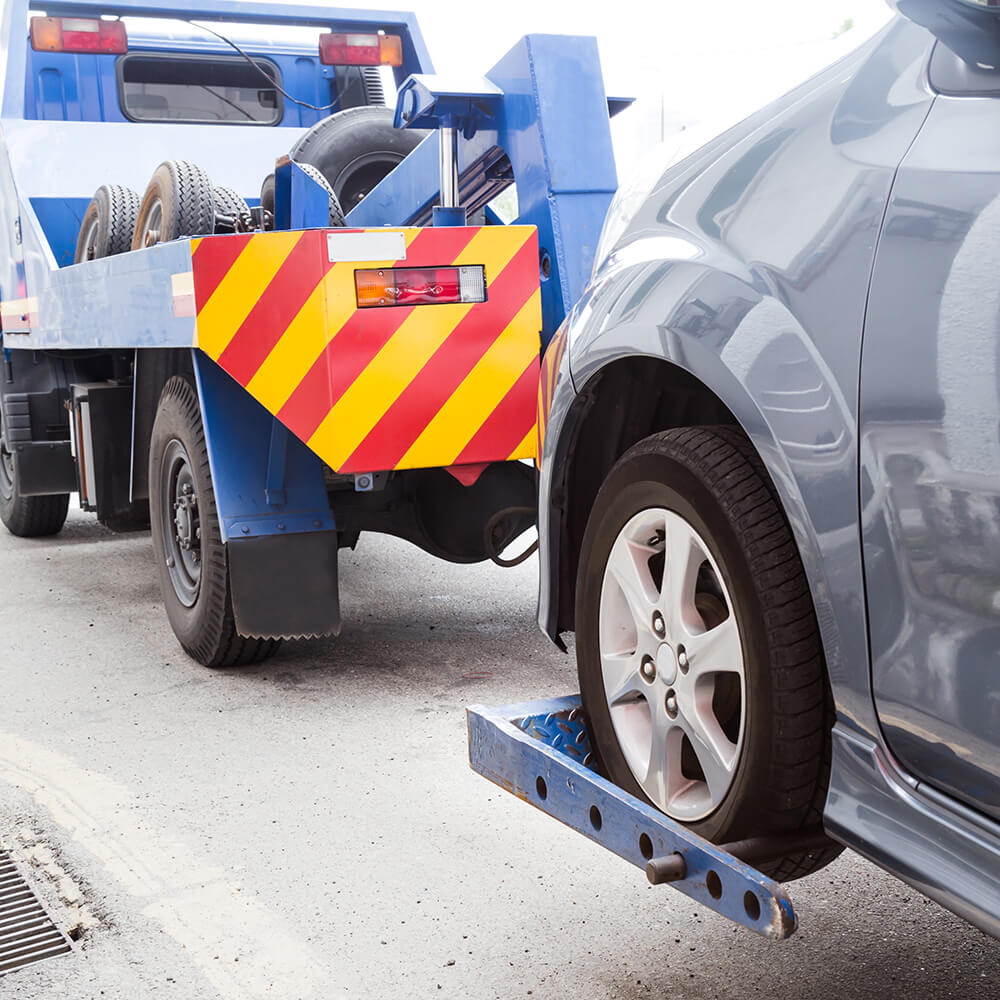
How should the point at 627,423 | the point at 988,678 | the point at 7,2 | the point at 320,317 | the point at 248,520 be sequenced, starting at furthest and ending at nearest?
the point at 7,2, the point at 248,520, the point at 320,317, the point at 627,423, the point at 988,678

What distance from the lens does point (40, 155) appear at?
19.7 feet

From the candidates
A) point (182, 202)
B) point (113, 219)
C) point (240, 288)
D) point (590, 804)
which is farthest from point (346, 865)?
point (113, 219)

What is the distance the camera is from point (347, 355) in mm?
3510

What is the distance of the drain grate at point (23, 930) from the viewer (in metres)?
2.45

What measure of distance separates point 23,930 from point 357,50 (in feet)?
16.0

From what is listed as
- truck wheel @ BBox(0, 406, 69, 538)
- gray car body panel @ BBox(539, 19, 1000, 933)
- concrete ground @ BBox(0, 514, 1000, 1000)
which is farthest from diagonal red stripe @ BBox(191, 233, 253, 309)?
truck wheel @ BBox(0, 406, 69, 538)

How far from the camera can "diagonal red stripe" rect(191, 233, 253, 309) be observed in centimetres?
364

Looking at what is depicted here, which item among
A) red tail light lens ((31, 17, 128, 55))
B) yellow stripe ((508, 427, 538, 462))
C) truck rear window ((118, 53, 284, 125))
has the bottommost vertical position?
yellow stripe ((508, 427, 538, 462))

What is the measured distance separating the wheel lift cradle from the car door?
2154 millimetres

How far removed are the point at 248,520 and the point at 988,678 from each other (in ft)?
9.28

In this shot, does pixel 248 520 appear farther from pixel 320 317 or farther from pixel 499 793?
pixel 499 793

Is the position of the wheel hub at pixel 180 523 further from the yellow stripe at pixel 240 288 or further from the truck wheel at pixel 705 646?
the truck wheel at pixel 705 646


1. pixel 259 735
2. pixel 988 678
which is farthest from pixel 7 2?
pixel 988 678

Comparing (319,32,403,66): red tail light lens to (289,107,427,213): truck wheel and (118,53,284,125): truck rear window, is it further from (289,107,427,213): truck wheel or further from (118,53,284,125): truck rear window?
(289,107,427,213): truck wheel
